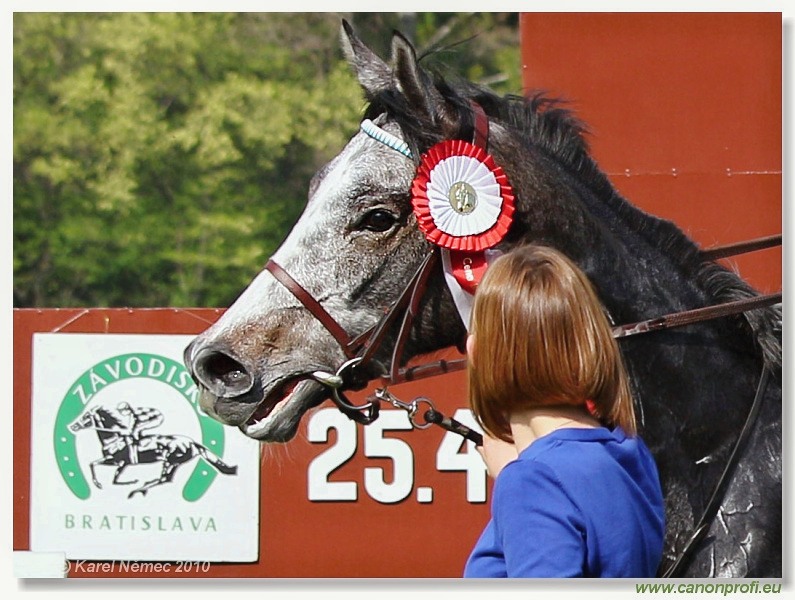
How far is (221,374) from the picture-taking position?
271 cm

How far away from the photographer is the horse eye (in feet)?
8.86

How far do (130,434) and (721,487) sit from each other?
8.22ft

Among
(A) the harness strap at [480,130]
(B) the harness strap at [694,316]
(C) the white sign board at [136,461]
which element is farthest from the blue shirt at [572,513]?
(C) the white sign board at [136,461]

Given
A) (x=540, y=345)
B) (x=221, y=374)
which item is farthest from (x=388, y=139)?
(x=540, y=345)

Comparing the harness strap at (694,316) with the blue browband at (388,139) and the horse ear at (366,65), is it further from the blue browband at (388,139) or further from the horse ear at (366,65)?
the horse ear at (366,65)

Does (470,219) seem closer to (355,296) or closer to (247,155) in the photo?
(355,296)

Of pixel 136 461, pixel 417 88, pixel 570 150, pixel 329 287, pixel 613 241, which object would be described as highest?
pixel 417 88

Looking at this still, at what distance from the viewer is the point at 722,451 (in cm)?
260

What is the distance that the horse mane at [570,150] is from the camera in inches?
104

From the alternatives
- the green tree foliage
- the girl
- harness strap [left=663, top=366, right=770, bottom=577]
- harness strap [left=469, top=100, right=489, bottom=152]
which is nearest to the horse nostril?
harness strap [left=469, top=100, right=489, bottom=152]

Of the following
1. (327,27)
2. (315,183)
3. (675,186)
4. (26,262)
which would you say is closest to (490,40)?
(327,27)

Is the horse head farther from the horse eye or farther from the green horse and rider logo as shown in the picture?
the green horse and rider logo

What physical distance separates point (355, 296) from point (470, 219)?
33 centimetres

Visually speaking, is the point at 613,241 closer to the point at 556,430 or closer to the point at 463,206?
the point at 463,206
